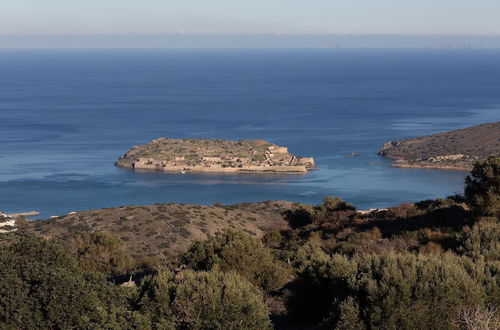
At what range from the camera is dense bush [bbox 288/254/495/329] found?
972cm

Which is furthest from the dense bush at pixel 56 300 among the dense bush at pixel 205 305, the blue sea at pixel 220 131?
the blue sea at pixel 220 131

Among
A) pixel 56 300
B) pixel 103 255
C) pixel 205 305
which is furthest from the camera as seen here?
pixel 103 255

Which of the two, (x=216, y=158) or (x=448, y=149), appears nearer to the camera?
(x=216, y=158)

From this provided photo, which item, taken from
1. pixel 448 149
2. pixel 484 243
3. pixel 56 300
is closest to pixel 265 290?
pixel 484 243

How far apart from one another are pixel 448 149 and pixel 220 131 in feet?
112

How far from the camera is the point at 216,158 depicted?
83.6m

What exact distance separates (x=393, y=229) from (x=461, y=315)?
10.7 m

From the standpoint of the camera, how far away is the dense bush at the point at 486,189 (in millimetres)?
19422

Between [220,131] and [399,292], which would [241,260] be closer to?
[399,292]

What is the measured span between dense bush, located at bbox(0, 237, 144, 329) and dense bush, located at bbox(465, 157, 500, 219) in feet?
38.3

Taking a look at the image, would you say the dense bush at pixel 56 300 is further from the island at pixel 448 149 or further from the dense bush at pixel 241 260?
the island at pixel 448 149

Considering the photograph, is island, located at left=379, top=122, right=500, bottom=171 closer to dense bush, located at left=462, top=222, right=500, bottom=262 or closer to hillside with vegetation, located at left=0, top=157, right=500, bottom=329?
dense bush, located at left=462, top=222, right=500, bottom=262

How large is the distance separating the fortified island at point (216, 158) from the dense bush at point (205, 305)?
68.2 m

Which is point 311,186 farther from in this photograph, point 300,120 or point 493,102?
point 493,102
